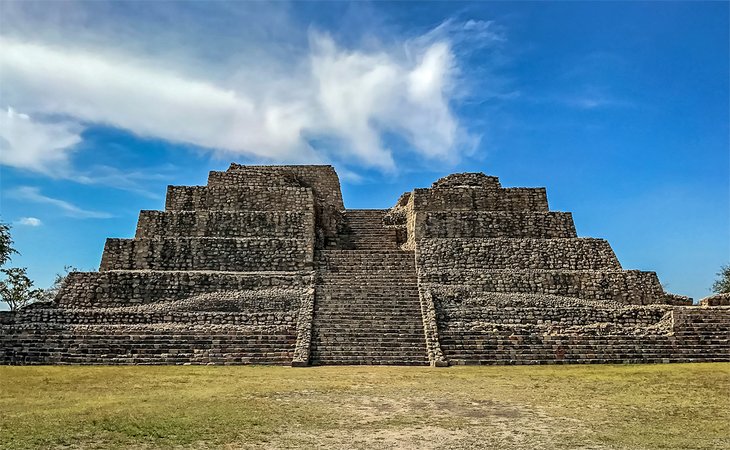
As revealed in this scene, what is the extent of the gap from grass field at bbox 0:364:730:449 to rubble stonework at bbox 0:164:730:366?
1743mm

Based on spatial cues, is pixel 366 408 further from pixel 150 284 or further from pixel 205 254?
pixel 205 254

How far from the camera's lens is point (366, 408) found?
272 inches

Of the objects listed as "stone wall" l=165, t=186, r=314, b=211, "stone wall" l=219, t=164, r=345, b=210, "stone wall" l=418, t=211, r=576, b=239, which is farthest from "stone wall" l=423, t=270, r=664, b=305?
"stone wall" l=219, t=164, r=345, b=210

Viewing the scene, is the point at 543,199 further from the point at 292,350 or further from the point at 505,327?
the point at 292,350

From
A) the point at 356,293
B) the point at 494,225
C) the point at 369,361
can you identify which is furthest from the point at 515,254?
the point at 369,361

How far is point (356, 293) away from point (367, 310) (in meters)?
1.00

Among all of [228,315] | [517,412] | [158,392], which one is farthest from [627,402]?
[228,315]

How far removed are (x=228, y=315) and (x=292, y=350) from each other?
238 centimetres

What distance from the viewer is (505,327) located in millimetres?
12883

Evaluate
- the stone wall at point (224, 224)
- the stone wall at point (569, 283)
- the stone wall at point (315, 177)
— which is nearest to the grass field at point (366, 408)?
the stone wall at point (569, 283)

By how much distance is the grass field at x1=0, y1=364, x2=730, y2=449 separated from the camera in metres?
5.35

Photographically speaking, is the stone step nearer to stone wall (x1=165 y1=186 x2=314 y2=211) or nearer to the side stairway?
the side stairway

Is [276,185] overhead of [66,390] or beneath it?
overhead

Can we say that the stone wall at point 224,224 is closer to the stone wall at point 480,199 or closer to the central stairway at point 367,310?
the central stairway at point 367,310
